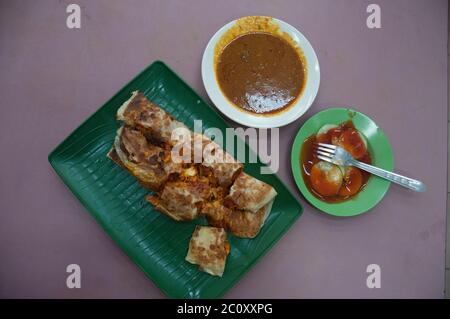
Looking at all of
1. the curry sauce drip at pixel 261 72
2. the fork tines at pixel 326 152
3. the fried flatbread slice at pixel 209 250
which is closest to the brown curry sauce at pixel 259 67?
the curry sauce drip at pixel 261 72

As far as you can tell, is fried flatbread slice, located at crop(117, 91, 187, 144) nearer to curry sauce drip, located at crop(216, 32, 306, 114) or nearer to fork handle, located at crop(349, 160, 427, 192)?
curry sauce drip, located at crop(216, 32, 306, 114)

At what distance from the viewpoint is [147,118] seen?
1634 millimetres

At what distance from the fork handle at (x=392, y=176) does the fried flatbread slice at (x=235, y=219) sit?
0.53m

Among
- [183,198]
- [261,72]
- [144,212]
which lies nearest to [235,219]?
[183,198]

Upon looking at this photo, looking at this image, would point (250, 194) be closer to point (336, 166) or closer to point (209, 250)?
point (209, 250)

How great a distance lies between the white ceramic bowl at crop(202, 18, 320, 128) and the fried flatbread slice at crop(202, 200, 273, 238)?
0.41 m

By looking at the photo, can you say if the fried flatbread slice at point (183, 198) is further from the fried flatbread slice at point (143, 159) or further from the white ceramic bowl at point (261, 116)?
the white ceramic bowl at point (261, 116)

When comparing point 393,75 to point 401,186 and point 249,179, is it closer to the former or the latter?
point 401,186

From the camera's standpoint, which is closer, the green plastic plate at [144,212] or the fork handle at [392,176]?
the green plastic plate at [144,212]

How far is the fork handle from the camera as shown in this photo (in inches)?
71.1

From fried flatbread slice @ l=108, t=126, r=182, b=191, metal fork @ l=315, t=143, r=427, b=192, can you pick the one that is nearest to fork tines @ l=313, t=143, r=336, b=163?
metal fork @ l=315, t=143, r=427, b=192

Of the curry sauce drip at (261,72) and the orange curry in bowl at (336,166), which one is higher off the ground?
the curry sauce drip at (261,72)

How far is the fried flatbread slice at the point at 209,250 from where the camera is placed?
1650 millimetres

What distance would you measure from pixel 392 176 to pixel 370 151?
16 centimetres
